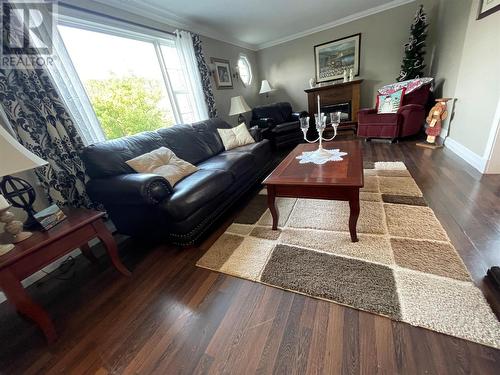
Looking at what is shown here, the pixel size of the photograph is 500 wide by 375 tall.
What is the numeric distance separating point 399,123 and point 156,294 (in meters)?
4.20

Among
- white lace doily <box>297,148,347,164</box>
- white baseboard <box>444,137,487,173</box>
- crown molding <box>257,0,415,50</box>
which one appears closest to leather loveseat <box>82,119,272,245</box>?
white lace doily <box>297,148,347,164</box>


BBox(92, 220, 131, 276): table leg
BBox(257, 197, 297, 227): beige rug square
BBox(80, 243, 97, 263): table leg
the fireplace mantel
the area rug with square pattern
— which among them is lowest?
the area rug with square pattern

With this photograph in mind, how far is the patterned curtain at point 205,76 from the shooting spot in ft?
10.7

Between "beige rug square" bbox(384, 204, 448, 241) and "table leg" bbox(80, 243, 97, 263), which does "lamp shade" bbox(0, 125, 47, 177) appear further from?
"beige rug square" bbox(384, 204, 448, 241)

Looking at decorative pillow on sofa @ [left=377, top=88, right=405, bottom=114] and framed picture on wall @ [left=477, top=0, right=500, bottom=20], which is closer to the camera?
framed picture on wall @ [left=477, top=0, right=500, bottom=20]

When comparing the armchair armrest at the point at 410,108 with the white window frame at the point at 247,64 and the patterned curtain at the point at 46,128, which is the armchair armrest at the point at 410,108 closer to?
the white window frame at the point at 247,64

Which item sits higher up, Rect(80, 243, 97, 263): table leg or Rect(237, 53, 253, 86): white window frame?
Rect(237, 53, 253, 86): white window frame

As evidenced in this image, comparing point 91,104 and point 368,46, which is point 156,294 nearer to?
point 91,104

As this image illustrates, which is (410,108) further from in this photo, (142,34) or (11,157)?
(11,157)

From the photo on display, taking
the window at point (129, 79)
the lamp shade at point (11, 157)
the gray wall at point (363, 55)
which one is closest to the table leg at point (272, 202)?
the lamp shade at point (11, 157)

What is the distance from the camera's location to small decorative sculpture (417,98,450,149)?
2.97 m

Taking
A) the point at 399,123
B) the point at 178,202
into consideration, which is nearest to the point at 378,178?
the point at 399,123

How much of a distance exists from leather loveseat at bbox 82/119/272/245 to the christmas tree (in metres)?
3.86

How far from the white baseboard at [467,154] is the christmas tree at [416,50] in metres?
1.68
